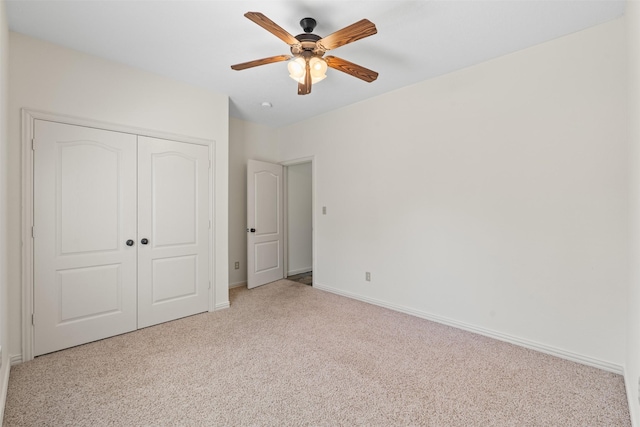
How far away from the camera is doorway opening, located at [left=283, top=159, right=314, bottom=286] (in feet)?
17.1

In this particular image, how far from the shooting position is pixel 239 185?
463 centimetres

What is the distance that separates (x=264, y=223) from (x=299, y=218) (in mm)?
951

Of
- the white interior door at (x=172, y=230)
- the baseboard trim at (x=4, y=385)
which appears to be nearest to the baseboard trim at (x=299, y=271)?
the white interior door at (x=172, y=230)

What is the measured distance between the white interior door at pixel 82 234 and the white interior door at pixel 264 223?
1.72 m

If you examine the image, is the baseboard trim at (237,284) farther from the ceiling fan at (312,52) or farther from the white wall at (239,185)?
the ceiling fan at (312,52)

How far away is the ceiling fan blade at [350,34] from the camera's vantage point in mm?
1774

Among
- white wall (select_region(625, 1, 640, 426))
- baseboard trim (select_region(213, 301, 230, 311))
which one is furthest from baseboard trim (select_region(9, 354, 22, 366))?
white wall (select_region(625, 1, 640, 426))

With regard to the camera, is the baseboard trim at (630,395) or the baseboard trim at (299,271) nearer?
the baseboard trim at (630,395)

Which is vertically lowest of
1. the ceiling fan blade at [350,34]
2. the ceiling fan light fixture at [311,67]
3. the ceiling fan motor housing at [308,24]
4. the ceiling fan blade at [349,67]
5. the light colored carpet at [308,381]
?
the light colored carpet at [308,381]

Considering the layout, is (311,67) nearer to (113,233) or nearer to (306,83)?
(306,83)

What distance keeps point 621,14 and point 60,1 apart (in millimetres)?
3935

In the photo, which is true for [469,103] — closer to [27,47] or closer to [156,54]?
[156,54]

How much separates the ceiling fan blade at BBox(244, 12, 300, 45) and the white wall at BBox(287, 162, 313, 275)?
10.7 feet

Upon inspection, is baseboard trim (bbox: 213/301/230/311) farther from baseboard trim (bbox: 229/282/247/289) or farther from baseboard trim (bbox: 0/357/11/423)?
baseboard trim (bbox: 0/357/11/423)
